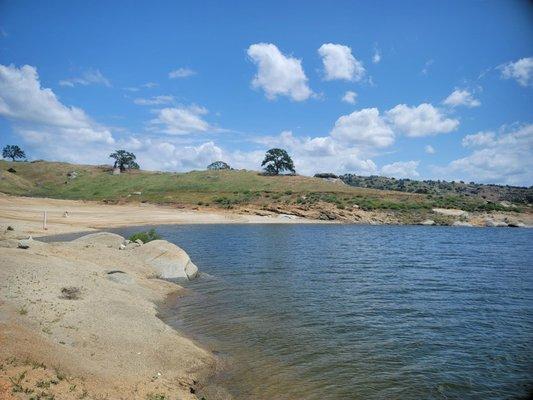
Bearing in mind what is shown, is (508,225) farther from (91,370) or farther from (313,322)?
(91,370)

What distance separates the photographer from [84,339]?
12.3m

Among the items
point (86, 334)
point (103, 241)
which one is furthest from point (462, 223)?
point (86, 334)

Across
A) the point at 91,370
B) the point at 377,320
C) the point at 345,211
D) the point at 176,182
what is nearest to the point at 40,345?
the point at 91,370

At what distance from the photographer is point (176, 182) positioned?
112 meters

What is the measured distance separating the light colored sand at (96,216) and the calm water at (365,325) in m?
29.9

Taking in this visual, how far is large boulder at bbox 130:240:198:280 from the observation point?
25.6 meters

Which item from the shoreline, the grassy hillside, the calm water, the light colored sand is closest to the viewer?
the calm water

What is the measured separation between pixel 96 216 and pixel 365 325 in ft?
193

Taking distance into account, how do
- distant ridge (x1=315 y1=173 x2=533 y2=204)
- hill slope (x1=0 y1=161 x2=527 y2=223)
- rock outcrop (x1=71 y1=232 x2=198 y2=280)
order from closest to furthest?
rock outcrop (x1=71 y1=232 x2=198 y2=280) < hill slope (x1=0 y1=161 x2=527 y2=223) < distant ridge (x1=315 y1=173 x2=533 y2=204)

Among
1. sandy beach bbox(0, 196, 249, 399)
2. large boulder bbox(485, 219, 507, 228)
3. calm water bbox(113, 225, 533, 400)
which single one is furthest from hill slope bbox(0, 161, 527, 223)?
sandy beach bbox(0, 196, 249, 399)

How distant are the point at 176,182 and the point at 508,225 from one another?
80988 millimetres

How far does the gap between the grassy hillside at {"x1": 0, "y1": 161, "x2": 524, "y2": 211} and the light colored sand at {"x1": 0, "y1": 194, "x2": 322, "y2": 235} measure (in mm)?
8311

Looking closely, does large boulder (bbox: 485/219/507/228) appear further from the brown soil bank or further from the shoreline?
the brown soil bank

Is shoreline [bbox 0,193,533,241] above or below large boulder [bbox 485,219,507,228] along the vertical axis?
below
